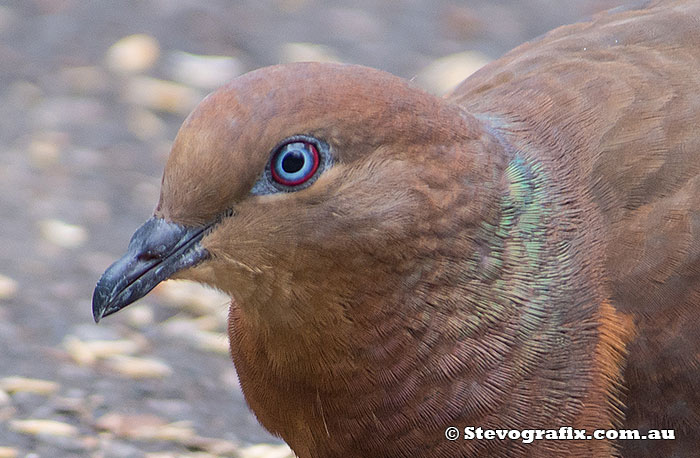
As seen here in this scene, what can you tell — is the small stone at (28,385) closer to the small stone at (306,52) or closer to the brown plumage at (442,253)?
the brown plumage at (442,253)

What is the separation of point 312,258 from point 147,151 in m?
3.67

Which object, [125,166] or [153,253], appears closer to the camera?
[153,253]

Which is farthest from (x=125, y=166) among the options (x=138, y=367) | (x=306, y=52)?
(x=138, y=367)

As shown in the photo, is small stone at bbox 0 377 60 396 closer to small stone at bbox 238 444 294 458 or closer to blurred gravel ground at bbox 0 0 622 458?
blurred gravel ground at bbox 0 0 622 458

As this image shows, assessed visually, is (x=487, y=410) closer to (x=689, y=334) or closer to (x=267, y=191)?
(x=689, y=334)

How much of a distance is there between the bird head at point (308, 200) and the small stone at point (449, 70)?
156 inches

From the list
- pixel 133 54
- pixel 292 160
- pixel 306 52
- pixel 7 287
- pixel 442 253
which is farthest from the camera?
pixel 306 52

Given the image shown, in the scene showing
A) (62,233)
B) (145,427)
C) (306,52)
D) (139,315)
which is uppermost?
(306,52)

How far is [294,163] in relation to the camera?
2.74 metres

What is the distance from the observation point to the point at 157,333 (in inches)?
193

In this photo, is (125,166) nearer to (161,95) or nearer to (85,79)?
(161,95)

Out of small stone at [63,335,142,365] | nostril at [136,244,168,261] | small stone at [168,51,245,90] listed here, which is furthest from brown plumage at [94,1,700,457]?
small stone at [168,51,245,90]

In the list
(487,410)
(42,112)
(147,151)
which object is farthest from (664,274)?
(42,112)

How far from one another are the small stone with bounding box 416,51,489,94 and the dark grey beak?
418cm
